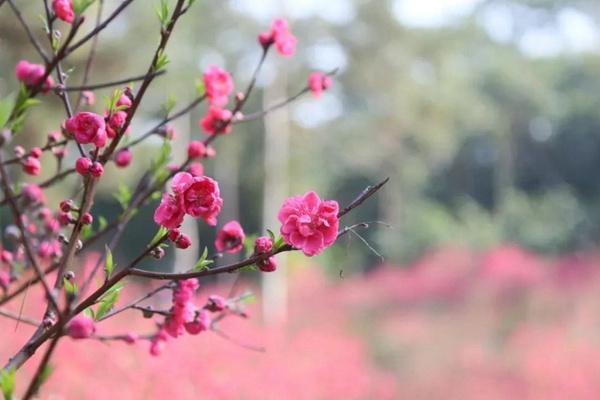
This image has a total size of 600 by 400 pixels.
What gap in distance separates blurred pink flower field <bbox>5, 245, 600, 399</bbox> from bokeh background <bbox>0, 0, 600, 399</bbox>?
2 centimetres

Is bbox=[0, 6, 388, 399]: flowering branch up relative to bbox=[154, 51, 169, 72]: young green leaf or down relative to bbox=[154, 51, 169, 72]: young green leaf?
down

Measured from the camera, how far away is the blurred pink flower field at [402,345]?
3188 millimetres

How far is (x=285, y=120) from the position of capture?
368 inches

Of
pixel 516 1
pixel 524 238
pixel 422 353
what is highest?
pixel 516 1

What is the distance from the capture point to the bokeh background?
4.97 meters

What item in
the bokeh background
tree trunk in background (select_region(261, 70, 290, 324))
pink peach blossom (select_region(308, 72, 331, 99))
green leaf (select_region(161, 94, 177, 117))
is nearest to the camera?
green leaf (select_region(161, 94, 177, 117))

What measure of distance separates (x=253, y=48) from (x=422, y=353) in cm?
544

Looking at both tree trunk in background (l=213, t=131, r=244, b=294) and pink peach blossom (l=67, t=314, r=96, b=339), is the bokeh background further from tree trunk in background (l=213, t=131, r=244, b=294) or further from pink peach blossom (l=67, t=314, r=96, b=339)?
pink peach blossom (l=67, t=314, r=96, b=339)

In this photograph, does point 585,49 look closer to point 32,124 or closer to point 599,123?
point 599,123

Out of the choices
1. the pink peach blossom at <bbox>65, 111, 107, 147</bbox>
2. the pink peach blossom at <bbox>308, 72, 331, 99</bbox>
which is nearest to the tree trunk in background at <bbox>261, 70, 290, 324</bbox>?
the pink peach blossom at <bbox>308, 72, 331, 99</bbox>

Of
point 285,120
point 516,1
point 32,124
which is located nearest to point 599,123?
point 516,1

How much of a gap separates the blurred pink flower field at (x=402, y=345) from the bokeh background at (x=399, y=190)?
18 millimetres

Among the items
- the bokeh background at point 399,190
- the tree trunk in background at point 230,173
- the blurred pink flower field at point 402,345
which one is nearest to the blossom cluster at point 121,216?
the blurred pink flower field at point 402,345

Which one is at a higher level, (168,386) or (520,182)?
(520,182)
